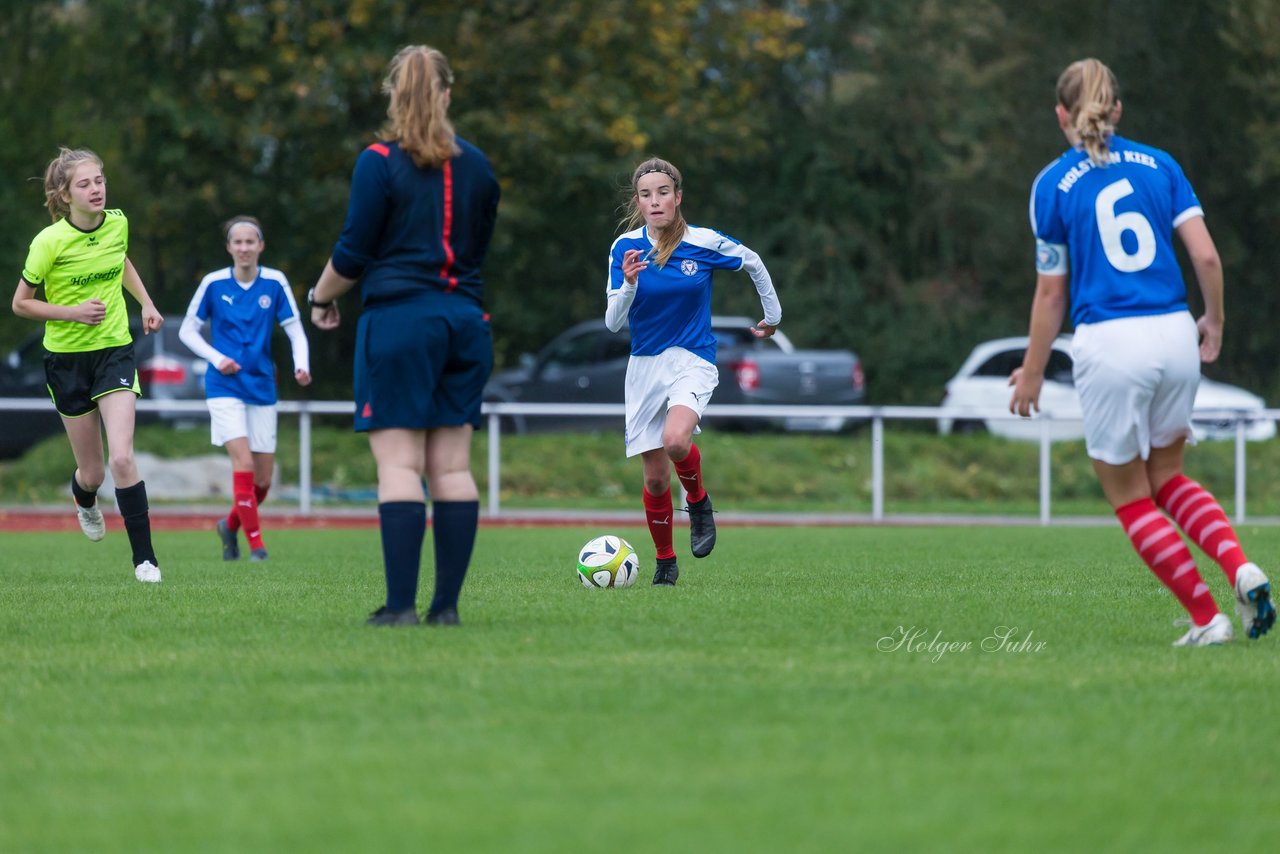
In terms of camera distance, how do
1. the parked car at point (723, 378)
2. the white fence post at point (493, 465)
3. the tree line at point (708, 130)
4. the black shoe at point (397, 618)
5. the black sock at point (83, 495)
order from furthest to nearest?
the tree line at point (708, 130), the parked car at point (723, 378), the white fence post at point (493, 465), the black sock at point (83, 495), the black shoe at point (397, 618)

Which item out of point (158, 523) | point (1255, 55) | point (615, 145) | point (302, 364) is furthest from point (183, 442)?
point (1255, 55)

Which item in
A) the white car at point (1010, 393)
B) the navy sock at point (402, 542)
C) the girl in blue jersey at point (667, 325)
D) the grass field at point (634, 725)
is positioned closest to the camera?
the grass field at point (634, 725)

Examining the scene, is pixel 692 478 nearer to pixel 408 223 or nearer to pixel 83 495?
pixel 83 495

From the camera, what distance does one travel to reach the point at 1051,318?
254 inches

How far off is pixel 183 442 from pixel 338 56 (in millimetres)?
6011

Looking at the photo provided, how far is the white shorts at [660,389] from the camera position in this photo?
9.40 metres

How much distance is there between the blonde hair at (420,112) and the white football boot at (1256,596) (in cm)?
310

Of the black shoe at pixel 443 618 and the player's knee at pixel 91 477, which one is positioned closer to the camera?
the black shoe at pixel 443 618

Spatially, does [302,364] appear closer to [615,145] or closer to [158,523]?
[158,523]

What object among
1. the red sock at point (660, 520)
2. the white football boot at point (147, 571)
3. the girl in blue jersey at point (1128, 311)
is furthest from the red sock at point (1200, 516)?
the white football boot at point (147, 571)

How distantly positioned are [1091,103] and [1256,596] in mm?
1765

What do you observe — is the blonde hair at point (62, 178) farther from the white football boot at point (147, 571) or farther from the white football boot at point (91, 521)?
the white football boot at point (147, 571)

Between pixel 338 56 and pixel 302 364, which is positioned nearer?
pixel 302 364

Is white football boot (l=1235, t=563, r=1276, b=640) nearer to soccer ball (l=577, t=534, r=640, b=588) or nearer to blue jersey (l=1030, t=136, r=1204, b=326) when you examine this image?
blue jersey (l=1030, t=136, r=1204, b=326)
